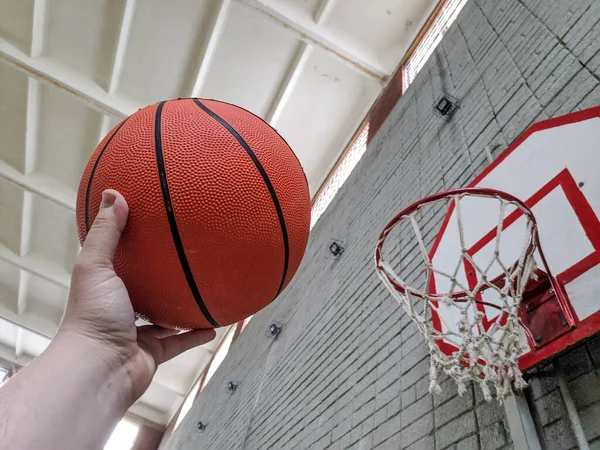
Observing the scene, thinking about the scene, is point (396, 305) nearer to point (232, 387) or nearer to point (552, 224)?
point (552, 224)

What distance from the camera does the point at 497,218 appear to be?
1564 mm

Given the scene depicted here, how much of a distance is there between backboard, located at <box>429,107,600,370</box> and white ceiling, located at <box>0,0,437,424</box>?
3.78 meters

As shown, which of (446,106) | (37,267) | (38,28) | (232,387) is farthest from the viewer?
(37,267)

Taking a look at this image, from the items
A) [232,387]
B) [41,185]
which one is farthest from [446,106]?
[41,185]

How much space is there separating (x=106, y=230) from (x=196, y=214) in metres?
0.22

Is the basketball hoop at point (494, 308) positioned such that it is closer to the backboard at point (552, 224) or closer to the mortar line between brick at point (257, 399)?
the backboard at point (552, 224)

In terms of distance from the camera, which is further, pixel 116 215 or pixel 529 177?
pixel 529 177

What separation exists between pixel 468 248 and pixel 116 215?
3.96 feet

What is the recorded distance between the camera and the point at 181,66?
5.37 meters

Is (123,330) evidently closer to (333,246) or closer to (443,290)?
(443,290)

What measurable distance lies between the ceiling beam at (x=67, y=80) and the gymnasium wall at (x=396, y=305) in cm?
309

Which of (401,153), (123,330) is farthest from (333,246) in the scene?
(123,330)

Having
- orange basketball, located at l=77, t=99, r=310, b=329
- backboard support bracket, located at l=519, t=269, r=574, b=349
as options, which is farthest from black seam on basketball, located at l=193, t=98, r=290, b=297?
backboard support bracket, located at l=519, t=269, r=574, b=349

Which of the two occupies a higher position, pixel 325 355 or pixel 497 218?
pixel 325 355
